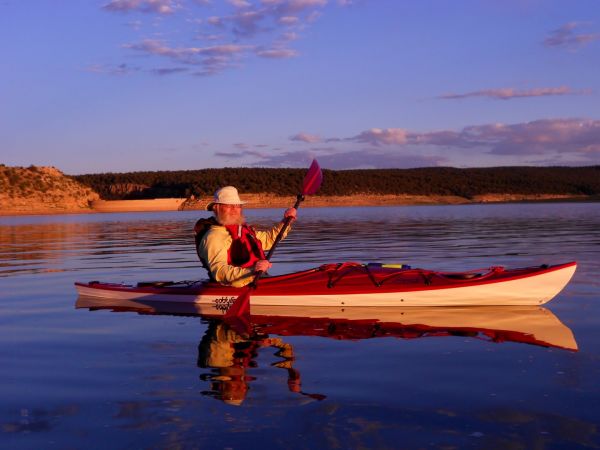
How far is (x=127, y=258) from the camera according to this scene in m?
18.9

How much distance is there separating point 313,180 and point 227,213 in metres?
3.00

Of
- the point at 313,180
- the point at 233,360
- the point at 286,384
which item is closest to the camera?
the point at 286,384

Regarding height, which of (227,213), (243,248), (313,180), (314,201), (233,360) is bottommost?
(233,360)

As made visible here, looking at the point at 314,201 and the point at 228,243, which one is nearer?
the point at 228,243

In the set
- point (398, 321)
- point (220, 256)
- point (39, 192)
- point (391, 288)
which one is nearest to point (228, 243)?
point (220, 256)

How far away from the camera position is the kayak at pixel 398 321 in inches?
312

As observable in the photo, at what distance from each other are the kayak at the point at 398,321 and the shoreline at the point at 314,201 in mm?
80355

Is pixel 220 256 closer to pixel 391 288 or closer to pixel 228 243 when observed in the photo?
pixel 228 243

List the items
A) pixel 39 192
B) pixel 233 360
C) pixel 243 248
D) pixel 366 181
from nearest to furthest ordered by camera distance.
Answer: pixel 233 360
pixel 243 248
pixel 39 192
pixel 366 181

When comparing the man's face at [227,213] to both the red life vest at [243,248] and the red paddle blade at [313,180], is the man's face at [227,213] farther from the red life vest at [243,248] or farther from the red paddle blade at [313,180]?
the red paddle blade at [313,180]

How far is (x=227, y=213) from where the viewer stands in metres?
9.65

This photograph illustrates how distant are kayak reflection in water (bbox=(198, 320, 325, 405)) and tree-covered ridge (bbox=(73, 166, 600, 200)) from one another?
10020 centimetres

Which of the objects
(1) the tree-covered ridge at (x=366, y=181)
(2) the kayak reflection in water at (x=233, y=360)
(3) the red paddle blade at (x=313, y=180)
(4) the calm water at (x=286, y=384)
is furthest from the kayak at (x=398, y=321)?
(1) the tree-covered ridge at (x=366, y=181)

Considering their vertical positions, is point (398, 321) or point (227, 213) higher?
point (227, 213)
